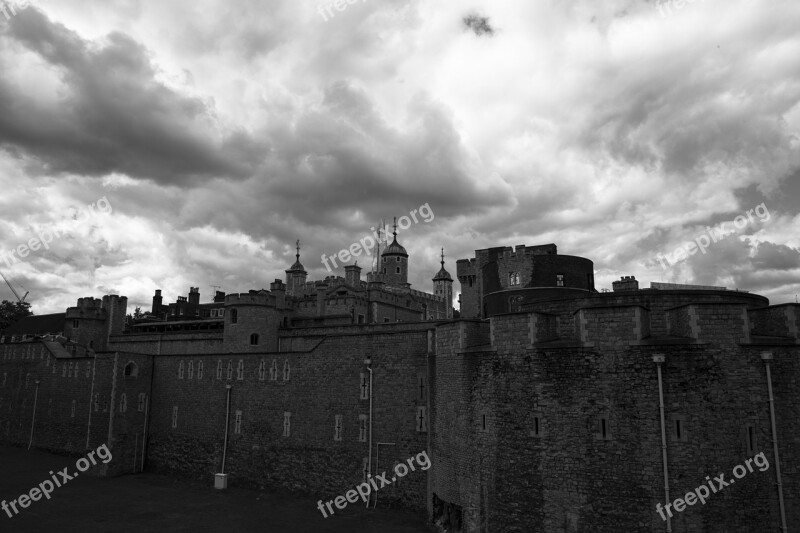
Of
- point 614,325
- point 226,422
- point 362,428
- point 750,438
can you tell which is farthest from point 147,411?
point 750,438

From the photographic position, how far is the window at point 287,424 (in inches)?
1379

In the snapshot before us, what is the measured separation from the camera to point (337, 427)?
32.9m

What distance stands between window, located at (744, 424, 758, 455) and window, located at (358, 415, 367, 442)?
771 inches

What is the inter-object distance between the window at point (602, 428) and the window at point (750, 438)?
157 inches

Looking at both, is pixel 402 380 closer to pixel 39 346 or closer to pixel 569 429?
pixel 569 429

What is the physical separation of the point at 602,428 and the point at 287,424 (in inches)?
883

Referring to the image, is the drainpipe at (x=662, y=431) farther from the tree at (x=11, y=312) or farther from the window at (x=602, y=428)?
the tree at (x=11, y=312)

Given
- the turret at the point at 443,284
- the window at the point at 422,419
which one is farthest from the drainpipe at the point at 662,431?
the turret at the point at 443,284

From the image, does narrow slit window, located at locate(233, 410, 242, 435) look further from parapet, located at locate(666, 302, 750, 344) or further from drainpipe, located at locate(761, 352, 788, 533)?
drainpipe, located at locate(761, 352, 788, 533)

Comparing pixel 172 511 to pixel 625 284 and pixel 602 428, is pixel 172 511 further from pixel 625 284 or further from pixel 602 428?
pixel 625 284

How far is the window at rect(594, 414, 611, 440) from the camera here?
17844 mm

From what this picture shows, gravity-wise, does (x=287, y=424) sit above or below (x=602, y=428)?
below

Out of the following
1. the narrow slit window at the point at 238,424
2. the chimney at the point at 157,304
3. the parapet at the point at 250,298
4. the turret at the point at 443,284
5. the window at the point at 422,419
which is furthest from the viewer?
the turret at the point at 443,284

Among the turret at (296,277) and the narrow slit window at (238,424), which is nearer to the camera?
the narrow slit window at (238,424)
